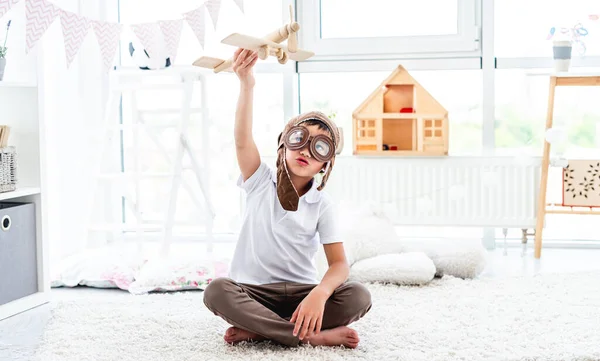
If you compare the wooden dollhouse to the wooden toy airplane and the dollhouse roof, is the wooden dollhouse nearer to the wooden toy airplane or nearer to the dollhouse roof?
the dollhouse roof

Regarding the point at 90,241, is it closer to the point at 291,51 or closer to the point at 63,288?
the point at 63,288

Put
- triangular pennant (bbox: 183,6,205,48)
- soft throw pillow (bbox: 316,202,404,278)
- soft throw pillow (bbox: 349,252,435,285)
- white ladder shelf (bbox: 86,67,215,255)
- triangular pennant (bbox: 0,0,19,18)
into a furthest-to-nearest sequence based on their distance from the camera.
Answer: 1. white ladder shelf (bbox: 86,67,215,255)
2. soft throw pillow (bbox: 316,202,404,278)
3. soft throw pillow (bbox: 349,252,435,285)
4. triangular pennant (bbox: 183,6,205,48)
5. triangular pennant (bbox: 0,0,19,18)

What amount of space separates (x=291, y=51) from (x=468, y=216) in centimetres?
198

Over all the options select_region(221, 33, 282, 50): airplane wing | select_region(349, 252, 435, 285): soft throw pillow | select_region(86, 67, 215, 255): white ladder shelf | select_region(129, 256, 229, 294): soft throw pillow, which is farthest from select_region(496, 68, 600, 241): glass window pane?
select_region(221, 33, 282, 50): airplane wing

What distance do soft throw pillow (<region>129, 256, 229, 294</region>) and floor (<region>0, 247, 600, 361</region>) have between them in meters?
0.08

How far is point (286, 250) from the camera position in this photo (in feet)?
6.59

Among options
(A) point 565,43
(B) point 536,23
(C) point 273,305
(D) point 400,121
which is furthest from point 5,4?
(B) point 536,23

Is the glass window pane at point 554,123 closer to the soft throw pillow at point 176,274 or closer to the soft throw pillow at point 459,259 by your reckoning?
the soft throw pillow at point 459,259

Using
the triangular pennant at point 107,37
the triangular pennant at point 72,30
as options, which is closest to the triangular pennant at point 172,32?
the triangular pennant at point 107,37

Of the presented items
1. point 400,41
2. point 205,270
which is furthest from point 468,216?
point 205,270

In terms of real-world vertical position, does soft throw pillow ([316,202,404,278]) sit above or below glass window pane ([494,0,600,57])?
below

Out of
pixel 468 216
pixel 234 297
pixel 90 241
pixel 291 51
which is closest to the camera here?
pixel 291 51

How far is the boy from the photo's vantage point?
1.90m

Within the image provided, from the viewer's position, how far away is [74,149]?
3531mm
